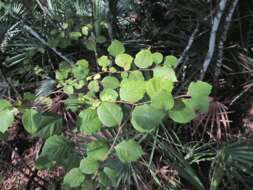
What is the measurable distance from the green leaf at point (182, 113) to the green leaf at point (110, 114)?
111 mm

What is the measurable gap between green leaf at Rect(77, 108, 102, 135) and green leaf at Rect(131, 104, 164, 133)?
0.11 metres

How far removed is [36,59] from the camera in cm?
212

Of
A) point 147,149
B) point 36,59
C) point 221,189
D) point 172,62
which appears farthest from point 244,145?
point 36,59

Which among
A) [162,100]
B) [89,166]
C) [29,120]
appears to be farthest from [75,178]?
[162,100]

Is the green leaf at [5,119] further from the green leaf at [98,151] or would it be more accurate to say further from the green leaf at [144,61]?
the green leaf at [144,61]

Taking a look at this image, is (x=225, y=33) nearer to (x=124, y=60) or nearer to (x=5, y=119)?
(x=124, y=60)

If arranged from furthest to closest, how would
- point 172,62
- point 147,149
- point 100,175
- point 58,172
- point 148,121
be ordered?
point 58,172 < point 147,149 < point 172,62 < point 100,175 < point 148,121

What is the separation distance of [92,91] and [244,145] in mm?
Answer: 793

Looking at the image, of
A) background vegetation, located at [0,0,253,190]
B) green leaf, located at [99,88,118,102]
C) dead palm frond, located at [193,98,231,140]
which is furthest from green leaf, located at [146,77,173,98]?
dead palm frond, located at [193,98,231,140]

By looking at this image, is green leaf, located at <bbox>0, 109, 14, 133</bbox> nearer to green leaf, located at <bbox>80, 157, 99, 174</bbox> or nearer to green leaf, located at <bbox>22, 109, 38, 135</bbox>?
green leaf, located at <bbox>22, 109, 38, 135</bbox>

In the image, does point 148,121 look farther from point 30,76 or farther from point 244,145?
point 30,76

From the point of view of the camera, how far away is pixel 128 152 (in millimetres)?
778

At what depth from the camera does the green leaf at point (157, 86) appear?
28.5 inches

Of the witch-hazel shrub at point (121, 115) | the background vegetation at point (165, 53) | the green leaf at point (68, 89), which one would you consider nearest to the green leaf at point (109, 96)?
the witch-hazel shrub at point (121, 115)
